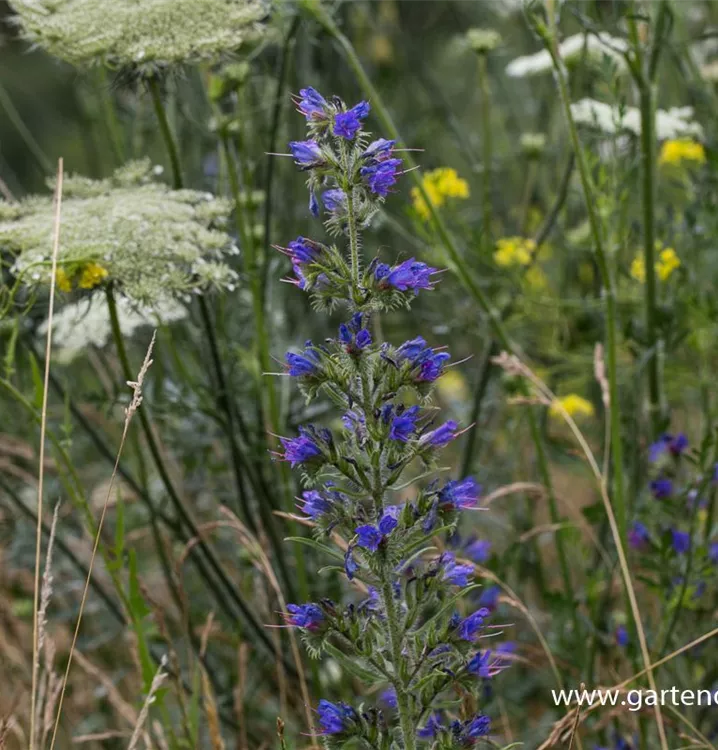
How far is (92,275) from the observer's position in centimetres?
219

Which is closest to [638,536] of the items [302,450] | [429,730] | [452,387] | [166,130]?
[429,730]

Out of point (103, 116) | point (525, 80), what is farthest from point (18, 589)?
point (525, 80)

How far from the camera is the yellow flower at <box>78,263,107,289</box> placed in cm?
219

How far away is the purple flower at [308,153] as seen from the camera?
1.62m

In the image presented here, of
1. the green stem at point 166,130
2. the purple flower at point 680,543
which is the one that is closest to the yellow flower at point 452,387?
the purple flower at point 680,543

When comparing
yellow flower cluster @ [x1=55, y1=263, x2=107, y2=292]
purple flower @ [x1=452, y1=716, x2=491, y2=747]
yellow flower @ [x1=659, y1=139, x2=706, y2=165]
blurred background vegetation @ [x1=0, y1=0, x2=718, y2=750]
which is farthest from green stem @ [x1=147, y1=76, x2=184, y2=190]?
yellow flower @ [x1=659, y1=139, x2=706, y2=165]

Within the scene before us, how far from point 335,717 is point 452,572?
0.94 feet

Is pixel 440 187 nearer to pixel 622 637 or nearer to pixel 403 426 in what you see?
pixel 622 637

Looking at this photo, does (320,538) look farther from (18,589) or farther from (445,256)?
(18,589)

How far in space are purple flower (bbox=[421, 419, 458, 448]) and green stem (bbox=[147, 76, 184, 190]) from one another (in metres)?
1.11

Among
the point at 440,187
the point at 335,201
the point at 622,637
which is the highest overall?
the point at 335,201

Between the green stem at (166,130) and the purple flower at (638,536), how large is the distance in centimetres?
141

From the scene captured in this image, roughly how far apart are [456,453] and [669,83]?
7.42 feet

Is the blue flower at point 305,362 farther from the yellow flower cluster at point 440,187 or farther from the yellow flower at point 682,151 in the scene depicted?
the yellow flower at point 682,151
